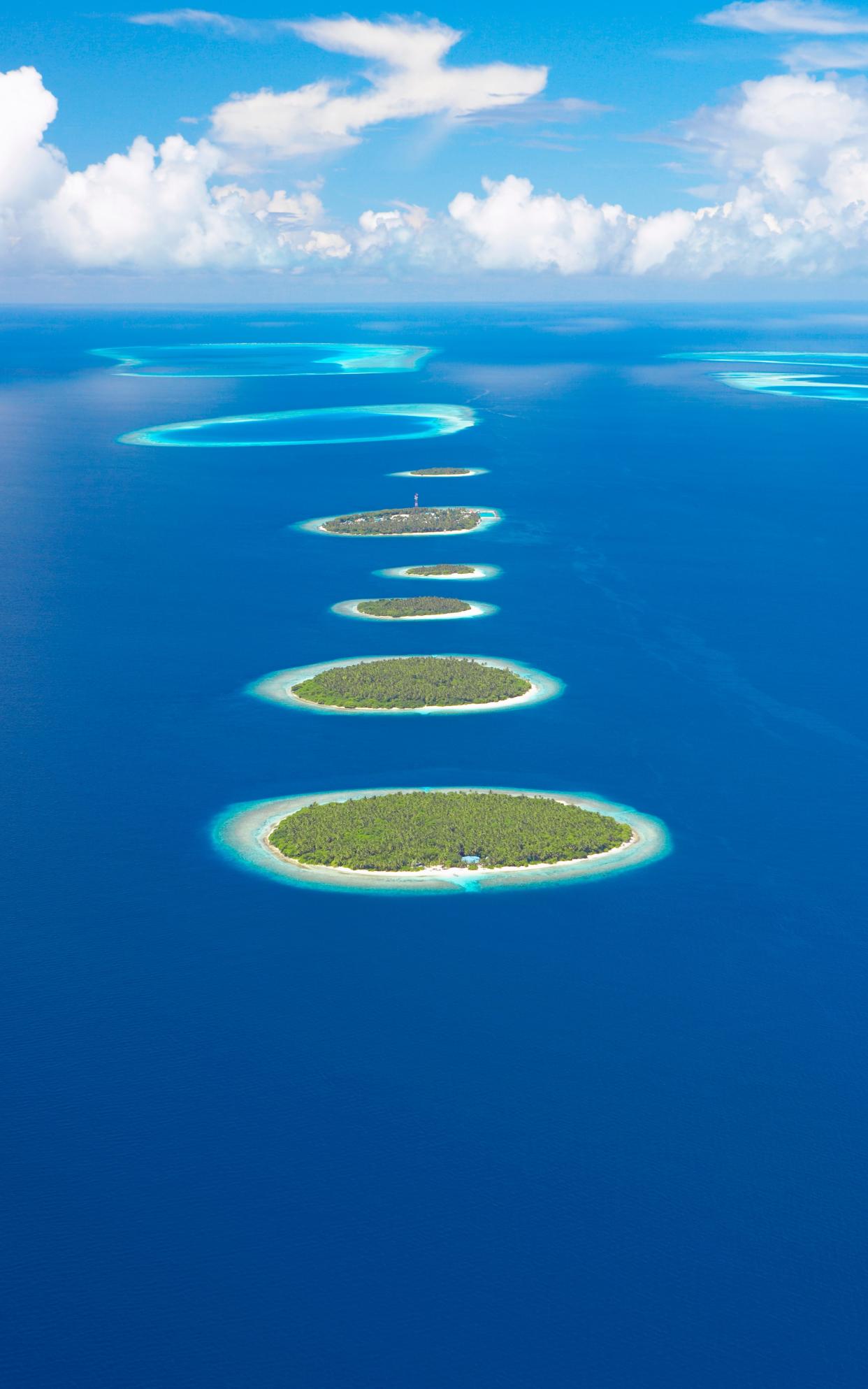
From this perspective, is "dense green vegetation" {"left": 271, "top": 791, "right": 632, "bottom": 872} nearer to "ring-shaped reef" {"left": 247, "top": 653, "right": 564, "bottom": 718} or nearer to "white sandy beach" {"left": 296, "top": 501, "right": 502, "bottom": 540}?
"ring-shaped reef" {"left": 247, "top": 653, "right": 564, "bottom": 718}

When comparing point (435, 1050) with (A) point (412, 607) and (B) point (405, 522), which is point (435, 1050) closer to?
(A) point (412, 607)

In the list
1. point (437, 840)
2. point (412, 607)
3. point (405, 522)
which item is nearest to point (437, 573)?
point (412, 607)

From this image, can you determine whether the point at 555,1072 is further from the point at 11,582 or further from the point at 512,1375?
the point at 11,582

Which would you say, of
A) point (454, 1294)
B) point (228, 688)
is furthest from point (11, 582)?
point (454, 1294)

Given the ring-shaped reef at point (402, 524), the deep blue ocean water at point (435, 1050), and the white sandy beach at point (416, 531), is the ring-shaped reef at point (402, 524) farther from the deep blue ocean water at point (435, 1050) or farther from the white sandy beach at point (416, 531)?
the deep blue ocean water at point (435, 1050)

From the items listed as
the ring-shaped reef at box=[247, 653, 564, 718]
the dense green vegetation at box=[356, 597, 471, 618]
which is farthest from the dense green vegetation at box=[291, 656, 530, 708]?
the dense green vegetation at box=[356, 597, 471, 618]

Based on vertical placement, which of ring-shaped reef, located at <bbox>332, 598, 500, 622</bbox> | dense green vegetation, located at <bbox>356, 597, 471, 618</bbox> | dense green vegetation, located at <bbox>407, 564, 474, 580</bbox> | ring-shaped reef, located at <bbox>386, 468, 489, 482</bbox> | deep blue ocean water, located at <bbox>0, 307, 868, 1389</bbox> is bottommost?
deep blue ocean water, located at <bbox>0, 307, 868, 1389</bbox>
